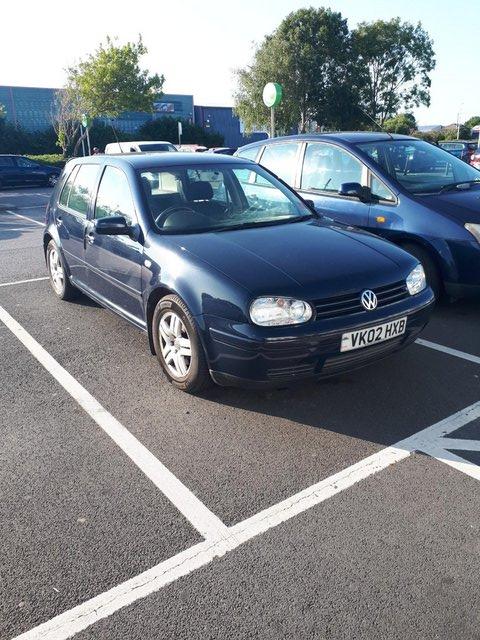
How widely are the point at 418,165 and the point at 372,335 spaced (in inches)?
127

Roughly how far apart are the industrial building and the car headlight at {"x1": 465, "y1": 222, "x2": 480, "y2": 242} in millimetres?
39928

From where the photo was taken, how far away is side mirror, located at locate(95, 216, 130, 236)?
4039 millimetres

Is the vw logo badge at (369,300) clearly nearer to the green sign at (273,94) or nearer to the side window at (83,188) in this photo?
the side window at (83,188)

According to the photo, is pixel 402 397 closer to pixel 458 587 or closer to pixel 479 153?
pixel 458 587

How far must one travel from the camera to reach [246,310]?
3213mm

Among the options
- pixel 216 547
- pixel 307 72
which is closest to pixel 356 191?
pixel 216 547

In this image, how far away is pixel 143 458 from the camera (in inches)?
123

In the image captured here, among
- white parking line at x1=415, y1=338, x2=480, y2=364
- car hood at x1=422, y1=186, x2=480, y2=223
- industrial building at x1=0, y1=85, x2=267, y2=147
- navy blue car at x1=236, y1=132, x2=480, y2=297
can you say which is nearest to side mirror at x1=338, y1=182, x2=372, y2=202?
navy blue car at x1=236, y1=132, x2=480, y2=297

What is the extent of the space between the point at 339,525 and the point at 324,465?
50 centimetres

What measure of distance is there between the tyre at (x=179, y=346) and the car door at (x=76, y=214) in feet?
5.37

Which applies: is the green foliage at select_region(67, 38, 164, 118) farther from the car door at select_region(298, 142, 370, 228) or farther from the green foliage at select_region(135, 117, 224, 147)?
the car door at select_region(298, 142, 370, 228)

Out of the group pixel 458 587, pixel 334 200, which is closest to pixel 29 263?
pixel 334 200

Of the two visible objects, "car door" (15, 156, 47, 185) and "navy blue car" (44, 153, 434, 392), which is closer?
"navy blue car" (44, 153, 434, 392)

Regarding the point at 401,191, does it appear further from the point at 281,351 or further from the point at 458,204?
the point at 281,351
